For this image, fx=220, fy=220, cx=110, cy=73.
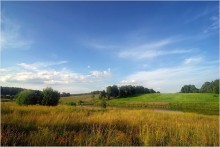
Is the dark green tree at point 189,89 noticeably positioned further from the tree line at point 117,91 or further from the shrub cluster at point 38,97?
the shrub cluster at point 38,97

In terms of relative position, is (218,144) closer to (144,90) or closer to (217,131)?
(217,131)

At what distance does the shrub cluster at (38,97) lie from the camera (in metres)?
24.3

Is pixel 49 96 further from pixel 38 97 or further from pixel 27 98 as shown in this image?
pixel 27 98

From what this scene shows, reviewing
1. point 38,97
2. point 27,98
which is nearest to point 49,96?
point 38,97

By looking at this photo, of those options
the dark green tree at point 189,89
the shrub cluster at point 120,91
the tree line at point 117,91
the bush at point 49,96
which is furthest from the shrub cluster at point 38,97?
the dark green tree at point 189,89

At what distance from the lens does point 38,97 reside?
83.6 feet

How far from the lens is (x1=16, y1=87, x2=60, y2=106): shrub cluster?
24.3m

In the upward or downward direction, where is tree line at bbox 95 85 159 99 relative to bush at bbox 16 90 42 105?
upward

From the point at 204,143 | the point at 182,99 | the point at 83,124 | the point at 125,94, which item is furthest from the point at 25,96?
the point at 125,94

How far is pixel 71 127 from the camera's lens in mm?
7707

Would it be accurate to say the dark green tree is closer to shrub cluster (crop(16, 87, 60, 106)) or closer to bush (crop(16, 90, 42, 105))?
shrub cluster (crop(16, 87, 60, 106))

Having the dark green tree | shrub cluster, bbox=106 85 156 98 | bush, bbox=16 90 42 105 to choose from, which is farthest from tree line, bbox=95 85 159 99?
bush, bbox=16 90 42 105

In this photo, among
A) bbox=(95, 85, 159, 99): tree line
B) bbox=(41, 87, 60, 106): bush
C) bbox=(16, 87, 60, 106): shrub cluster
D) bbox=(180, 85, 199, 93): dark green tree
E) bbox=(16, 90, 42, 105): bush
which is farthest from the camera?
bbox=(180, 85, 199, 93): dark green tree

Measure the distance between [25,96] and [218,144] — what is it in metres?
21.6
